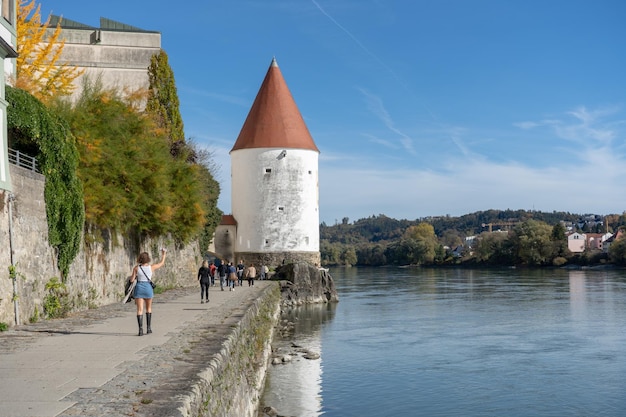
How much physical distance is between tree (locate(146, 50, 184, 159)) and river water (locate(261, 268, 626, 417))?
27.2 ft

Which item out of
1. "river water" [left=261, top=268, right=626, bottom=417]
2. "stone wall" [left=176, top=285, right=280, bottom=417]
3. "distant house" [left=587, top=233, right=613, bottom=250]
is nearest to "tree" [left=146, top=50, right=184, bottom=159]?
"river water" [left=261, top=268, right=626, bottom=417]

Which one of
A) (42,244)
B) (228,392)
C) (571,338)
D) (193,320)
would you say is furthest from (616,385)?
(42,244)

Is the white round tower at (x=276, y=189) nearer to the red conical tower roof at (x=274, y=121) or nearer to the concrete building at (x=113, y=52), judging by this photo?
the red conical tower roof at (x=274, y=121)

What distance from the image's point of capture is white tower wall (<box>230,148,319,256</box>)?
36.6 metres

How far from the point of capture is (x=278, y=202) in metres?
36.9

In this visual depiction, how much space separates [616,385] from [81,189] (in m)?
9.88

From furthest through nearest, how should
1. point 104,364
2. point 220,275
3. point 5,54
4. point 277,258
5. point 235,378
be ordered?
point 277,258, point 220,275, point 5,54, point 235,378, point 104,364

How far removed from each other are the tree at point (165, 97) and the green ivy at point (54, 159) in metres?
13.9

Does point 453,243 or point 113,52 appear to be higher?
point 113,52

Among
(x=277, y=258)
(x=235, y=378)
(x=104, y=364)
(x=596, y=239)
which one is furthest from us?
(x=596, y=239)

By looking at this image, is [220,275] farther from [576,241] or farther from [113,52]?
[576,241]

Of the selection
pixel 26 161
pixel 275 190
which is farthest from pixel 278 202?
pixel 26 161

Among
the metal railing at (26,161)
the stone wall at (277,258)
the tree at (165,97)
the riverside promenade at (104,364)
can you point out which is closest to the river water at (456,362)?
the riverside promenade at (104,364)

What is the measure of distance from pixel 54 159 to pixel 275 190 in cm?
2514
